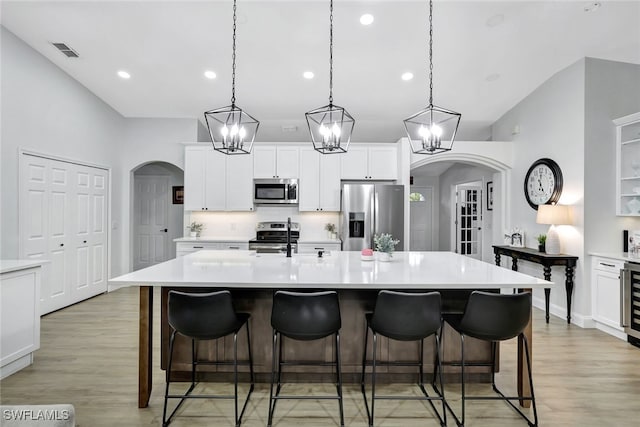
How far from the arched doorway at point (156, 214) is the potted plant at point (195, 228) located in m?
1.43

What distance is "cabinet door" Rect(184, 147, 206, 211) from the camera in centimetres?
586

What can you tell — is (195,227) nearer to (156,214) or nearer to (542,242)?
(156,214)

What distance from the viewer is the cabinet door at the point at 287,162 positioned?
582 centimetres

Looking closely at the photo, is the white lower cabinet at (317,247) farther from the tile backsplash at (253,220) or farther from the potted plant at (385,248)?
the potted plant at (385,248)

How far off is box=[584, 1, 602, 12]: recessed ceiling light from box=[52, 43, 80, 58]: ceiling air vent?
576 centimetres

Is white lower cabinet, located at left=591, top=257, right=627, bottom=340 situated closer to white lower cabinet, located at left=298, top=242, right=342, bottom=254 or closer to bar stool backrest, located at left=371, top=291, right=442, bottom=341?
bar stool backrest, located at left=371, top=291, right=442, bottom=341

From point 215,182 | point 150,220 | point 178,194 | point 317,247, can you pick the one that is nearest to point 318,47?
point 215,182

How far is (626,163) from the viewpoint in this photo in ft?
13.6

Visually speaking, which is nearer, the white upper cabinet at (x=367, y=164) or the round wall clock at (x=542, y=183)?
the round wall clock at (x=542, y=183)

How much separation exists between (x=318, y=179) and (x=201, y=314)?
387 centimetres

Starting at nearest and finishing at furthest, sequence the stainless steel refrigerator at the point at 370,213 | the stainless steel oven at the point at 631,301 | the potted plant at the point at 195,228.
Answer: the stainless steel oven at the point at 631,301
the stainless steel refrigerator at the point at 370,213
the potted plant at the point at 195,228

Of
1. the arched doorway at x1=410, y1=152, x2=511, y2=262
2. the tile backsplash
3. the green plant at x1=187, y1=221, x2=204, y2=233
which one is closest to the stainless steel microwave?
the tile backsplash

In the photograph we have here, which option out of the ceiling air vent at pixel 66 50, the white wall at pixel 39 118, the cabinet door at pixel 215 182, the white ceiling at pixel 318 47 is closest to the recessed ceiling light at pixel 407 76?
the white ceiling at pixel 318 47

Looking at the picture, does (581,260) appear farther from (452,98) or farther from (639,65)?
(452,98)
